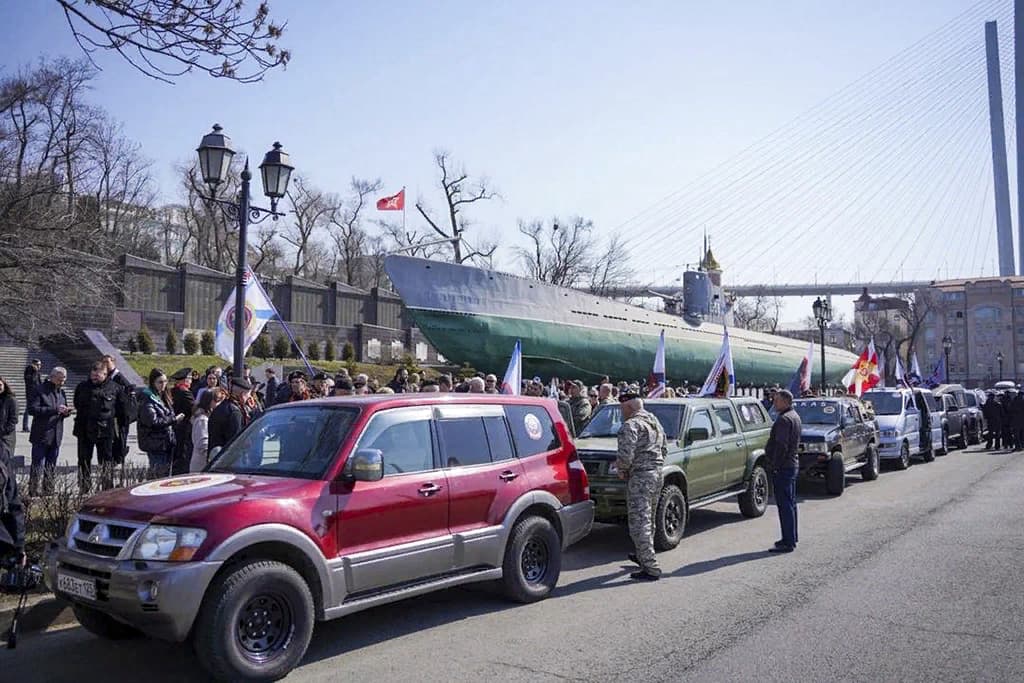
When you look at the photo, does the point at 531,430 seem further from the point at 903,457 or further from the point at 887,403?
the point at 887,403

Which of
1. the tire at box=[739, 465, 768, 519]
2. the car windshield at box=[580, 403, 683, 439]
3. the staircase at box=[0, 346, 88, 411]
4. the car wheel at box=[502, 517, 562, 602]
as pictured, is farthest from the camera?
the staircase at box=[0, 346, 88, 411]

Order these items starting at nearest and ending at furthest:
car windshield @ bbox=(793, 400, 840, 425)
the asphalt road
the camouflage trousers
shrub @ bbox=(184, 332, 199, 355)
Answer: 1. the asphalt road
2. the camouflage trousers
3. car windshield @ bbox=(793, 400, 840, 425)
4. shrub @ bbox=(184, 332, 199, 355)

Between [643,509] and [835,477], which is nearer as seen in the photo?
[643,509]

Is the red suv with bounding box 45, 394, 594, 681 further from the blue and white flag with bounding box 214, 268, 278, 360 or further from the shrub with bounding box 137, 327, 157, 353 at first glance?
the shrub with bounding box 137, 327, 157, 353

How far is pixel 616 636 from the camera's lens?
6.07m

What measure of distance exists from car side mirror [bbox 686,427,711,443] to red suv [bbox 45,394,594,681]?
121 inches

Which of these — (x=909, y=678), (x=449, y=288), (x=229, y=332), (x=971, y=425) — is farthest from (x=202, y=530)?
(x=971, y=425)

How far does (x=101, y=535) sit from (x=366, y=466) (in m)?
1.70

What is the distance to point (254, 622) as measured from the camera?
5.12 meters

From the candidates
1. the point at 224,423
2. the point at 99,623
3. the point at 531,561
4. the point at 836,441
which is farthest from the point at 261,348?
the point at 99,623

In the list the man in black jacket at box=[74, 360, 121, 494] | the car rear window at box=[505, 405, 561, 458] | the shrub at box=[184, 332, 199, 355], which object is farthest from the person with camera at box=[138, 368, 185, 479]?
the shrub at box=[184, 332, 199, 355]

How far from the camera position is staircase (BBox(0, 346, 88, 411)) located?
78.7 feet

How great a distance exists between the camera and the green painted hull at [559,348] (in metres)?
28.8

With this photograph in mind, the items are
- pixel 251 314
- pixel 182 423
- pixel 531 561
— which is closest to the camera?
pixel 531 561
